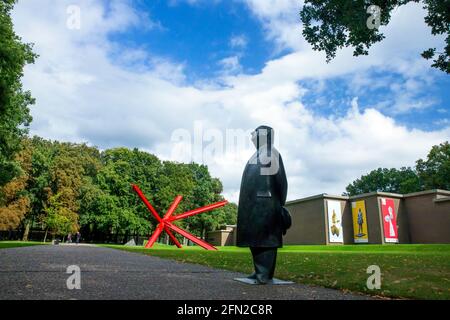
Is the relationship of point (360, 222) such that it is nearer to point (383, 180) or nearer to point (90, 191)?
point (90, 191)

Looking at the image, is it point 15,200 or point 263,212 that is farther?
point 15,200

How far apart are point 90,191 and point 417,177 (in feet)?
178

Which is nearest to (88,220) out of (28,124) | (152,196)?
(152,196)

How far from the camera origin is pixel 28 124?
91.6ft

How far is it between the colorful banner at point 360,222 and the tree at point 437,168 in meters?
21.7

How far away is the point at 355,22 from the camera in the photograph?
36.9ft

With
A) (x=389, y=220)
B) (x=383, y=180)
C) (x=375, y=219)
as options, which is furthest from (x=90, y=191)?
(x=383, y=180)

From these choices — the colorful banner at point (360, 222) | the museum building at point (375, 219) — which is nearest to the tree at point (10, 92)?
the museum building at point (375, 219)

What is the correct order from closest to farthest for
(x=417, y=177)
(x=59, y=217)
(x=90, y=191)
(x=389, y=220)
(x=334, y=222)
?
(x=389, y=220) → (x=334, y=222) → (x=59, y=217) → (x=90, y=191) → (x=417, y=177)

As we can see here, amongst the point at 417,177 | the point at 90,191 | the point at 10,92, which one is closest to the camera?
the point at 10,92

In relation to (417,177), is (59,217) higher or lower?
lower

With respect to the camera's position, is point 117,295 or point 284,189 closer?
point 117,295
